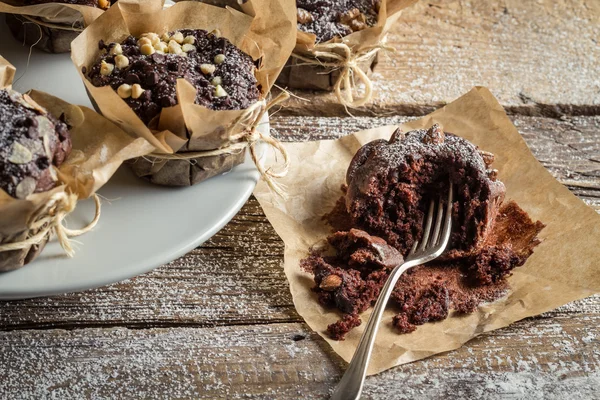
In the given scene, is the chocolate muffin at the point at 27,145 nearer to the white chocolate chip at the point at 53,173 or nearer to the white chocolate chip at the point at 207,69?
the white chocolate chip at the point at 53,173

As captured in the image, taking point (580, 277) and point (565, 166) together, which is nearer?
point (580, 277)

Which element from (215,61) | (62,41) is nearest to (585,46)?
(215,61)

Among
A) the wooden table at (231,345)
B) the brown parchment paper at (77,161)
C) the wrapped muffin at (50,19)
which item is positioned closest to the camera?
the brown parchment paper at (77,161)

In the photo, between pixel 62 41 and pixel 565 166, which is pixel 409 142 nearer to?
pixel 565 166

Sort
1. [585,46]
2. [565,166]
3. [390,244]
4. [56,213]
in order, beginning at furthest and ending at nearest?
1. [585,46]
2. [565,166]
3. [390,244]
4. [56,213]

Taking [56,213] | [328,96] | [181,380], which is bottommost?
[181,380]

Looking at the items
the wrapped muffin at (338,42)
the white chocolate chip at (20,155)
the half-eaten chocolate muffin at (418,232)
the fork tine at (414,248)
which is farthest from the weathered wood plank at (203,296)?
the wrapped muffin at (338,42)

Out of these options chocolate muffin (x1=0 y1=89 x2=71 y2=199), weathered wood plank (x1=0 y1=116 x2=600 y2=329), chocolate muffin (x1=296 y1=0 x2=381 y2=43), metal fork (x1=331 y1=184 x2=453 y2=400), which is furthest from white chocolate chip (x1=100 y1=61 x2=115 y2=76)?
metal fork (x1=331 y1=184 x2=453 y2=400)

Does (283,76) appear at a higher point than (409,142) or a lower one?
lower
